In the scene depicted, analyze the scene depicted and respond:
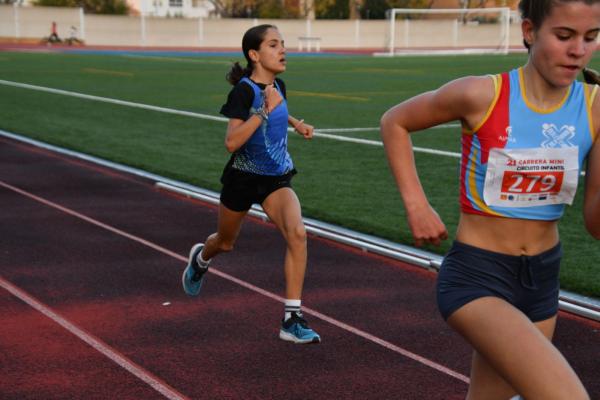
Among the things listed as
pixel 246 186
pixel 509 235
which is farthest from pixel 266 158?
pixel 509 235

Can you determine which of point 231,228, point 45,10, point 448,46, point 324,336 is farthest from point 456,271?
point 448,46

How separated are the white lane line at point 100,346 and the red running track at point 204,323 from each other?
0.01 m

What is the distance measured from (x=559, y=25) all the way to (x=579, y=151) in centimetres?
48

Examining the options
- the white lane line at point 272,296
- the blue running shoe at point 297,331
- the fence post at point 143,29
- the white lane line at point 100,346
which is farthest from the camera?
the fence post at point 143,29

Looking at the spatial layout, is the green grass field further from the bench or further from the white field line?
the bench

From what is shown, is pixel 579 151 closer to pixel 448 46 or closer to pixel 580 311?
pixel 580 311

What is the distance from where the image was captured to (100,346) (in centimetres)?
606

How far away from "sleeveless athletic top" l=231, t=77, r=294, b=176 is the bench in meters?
55.0

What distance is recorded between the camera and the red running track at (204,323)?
5.45 metres

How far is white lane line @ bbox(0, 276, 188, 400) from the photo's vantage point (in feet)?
17.6

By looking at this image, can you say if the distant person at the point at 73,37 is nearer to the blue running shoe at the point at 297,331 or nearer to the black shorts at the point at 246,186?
the black shorts at the point at 246,186

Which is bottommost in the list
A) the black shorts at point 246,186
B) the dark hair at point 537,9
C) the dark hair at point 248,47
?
the black shorts at point 246,186

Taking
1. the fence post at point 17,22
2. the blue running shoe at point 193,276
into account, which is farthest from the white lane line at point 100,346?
the fence post at point 17,22

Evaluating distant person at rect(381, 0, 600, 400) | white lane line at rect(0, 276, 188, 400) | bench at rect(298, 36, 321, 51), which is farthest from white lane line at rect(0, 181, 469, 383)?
bench at rect(298, 36, 321, 51)
